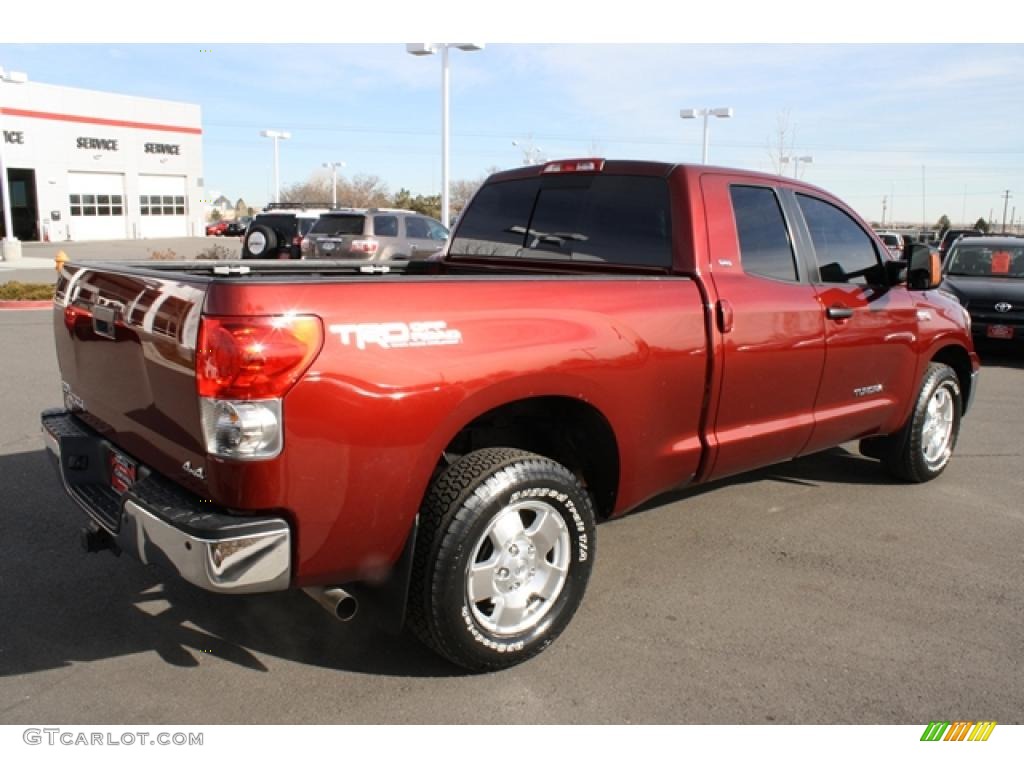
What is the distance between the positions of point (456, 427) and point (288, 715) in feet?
3.81

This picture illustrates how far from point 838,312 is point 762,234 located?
0.64 m

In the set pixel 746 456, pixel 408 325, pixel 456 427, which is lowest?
pixel 746 456

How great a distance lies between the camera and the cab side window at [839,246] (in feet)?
15.6

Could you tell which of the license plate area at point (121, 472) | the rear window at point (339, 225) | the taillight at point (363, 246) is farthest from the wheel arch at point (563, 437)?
the rear window at point (339, 225)

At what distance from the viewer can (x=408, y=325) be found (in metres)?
2.82

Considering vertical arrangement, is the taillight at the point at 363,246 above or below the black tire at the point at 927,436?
above

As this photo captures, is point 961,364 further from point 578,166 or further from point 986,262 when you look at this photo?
point 986,262

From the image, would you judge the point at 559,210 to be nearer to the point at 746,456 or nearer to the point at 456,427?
the point at 746,456

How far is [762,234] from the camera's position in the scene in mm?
4375

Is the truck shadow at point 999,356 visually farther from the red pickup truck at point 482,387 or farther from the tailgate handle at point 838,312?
the tailgate handle at point 838,312

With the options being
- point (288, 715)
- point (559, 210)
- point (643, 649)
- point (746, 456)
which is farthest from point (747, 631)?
point (559, 210)

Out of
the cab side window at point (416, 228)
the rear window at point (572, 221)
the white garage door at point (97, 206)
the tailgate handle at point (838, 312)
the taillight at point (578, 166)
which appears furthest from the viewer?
the white garage door at point (97, 206)

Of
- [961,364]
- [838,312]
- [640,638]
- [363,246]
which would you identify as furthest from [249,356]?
[363,246]

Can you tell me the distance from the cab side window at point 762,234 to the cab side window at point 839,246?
29cm
